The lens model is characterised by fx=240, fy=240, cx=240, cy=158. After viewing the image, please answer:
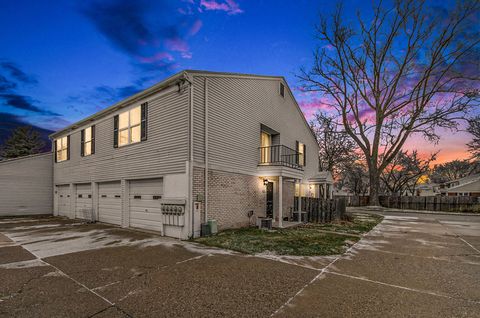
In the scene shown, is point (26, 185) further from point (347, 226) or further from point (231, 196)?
point (347, 226)

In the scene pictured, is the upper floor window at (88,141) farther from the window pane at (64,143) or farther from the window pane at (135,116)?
the window pane at (135,116)

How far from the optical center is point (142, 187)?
1066 centimetres

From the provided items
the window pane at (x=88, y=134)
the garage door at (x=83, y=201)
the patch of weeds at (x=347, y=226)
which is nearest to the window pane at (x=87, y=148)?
the window pane at (x=88, y=134)

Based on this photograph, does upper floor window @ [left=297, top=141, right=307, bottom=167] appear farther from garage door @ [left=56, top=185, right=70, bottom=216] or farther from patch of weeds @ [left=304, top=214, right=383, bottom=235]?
garage door @ [left=56, top=185, right=70, bottom=216]

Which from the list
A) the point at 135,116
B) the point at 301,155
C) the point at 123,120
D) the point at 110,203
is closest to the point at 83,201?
the point at 110,203

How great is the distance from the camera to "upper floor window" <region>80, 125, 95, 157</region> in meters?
13.7

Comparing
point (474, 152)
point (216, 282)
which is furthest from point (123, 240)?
point (474, 152)

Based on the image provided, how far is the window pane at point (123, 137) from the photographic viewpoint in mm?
11523

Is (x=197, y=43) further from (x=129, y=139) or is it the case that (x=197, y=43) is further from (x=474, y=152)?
(x=474, y=152)

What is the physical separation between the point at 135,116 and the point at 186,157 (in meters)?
4.17

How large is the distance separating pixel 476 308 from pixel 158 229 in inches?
362

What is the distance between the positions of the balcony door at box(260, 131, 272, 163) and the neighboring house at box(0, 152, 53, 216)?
16.0 m

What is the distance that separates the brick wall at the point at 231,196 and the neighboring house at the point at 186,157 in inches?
1.7

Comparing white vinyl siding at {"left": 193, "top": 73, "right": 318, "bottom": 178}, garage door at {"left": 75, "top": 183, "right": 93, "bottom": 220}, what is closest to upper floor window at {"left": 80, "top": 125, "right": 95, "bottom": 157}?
garage door at {"left": 75, "top": 183, "right": 93, "bottom": 220}
